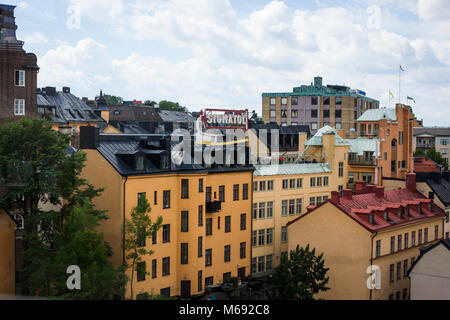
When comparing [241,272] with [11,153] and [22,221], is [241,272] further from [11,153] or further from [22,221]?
[11,153]

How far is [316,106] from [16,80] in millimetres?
78996

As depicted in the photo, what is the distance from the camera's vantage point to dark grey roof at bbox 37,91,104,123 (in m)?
91.2

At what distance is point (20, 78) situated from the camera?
163 feet

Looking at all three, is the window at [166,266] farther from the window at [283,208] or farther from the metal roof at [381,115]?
the metal roof at [381,115]

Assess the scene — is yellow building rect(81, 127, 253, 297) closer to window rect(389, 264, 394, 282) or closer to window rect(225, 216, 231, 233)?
window rect(225, 216, 231, 233)

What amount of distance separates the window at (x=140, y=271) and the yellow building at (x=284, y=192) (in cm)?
1570

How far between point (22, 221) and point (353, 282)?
26081 mm

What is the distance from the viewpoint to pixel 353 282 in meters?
45.0

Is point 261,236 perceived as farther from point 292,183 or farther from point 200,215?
point 200,215

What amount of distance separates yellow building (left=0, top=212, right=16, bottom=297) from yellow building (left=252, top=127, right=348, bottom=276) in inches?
978

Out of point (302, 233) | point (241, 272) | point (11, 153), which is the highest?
point (11, 153)

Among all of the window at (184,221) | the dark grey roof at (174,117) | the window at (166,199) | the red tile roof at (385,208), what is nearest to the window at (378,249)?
the red tile roof at (385,208)
